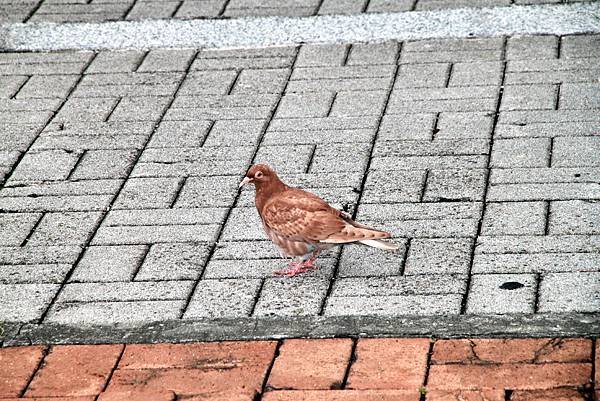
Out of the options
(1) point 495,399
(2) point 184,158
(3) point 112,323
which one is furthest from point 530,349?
(2) point 184,158

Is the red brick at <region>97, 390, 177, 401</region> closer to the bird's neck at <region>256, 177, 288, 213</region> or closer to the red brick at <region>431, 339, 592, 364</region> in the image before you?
the red brick at <region>431, 339, 592, 364</region>

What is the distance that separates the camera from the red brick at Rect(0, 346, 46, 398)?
5.28 m

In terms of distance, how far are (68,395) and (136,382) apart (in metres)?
0.30

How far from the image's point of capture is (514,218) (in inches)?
254

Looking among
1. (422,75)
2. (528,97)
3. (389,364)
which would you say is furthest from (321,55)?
(389,364)

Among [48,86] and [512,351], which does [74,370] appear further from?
[48,86]

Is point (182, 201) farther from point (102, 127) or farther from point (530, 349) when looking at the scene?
point (530, 349)

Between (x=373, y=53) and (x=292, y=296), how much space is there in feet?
11.2

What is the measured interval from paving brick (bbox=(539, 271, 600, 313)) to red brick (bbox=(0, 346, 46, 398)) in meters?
2.34

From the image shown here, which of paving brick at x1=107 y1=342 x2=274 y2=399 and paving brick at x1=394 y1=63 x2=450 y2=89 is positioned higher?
paving brick at x1=394 y1=63 x2=450 y2=89

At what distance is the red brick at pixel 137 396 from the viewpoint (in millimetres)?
5105

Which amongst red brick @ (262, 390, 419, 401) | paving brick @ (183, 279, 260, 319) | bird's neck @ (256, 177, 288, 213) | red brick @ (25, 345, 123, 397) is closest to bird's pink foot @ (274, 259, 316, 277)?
paving brick @ (183, 279, 260, 319)

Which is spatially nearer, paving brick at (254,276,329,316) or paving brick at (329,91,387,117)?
paving brick at (254,276,329,316)

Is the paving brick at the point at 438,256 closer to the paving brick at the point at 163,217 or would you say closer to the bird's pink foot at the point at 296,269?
the bird's pink foot at the point at 296,269
